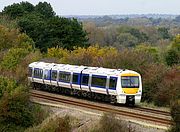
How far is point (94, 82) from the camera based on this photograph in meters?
33.3

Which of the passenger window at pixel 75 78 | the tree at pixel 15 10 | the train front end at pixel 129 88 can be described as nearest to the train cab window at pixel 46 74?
the passenger window at pixel 75 78

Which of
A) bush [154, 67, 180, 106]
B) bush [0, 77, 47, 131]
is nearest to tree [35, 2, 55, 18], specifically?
bush [154, 67, 180, 106]

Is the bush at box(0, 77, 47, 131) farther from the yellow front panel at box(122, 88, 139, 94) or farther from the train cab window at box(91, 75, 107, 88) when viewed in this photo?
the yellow front panel at box(122, 88, 139, 94)

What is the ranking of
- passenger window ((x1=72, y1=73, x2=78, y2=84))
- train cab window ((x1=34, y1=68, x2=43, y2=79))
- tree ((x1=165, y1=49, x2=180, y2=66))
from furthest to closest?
tree ((x1=165, y1=49, x2=180, y2=66)) < train cab window ((x1=34, y1=68, x2=43, y2=79)) < passenger window ((x1=72, y1=73, x2=78, y2=84))

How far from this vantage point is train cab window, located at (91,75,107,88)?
105 feet

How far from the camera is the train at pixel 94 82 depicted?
31.0 meters

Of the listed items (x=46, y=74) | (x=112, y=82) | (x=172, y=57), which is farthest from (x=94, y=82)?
(x=172, y=57)

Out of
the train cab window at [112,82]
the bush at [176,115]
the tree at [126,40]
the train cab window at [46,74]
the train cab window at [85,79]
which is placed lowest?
the tree at [126,40]

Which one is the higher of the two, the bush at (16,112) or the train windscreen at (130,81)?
the train windscreen at (130,81)

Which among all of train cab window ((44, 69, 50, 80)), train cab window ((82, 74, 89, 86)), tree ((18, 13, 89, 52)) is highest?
train cab window ((82, 74, 89, 86))

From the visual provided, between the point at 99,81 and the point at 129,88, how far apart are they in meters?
2.45

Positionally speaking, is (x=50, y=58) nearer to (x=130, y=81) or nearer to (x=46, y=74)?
(x=46, y=74)

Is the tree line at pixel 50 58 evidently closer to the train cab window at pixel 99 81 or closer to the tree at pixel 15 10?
the tree at pixel 15 10

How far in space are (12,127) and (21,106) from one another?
1343 millimetres
